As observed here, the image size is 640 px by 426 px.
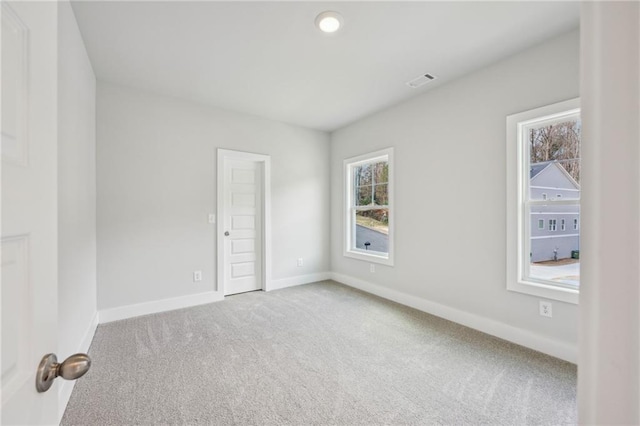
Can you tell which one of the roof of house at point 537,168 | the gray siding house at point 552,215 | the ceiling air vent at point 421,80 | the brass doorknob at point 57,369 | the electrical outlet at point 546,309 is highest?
the ceiling air vent at point 421,80

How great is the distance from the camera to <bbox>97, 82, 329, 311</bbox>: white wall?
314 cm

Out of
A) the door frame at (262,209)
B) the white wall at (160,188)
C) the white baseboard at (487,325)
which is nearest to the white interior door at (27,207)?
→ the white wall at (160,188)

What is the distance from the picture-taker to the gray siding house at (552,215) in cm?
239

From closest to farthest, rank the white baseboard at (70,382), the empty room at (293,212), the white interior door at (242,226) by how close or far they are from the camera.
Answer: the empty room at (293,212), the white baseboard at (70,382), the white interior door at (242,226)

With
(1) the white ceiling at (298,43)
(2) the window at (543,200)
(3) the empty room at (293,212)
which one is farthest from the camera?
(2) the window at (543,200)

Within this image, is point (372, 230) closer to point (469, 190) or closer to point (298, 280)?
point (298, 280)

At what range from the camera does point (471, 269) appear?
2.96m

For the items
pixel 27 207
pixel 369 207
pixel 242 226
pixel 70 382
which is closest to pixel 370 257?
pixel 369 207

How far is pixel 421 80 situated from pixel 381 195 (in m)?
1.62

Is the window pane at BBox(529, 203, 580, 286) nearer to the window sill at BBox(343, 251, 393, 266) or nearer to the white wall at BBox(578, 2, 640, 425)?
the window sill at BBox(343, 251, 393, 266)

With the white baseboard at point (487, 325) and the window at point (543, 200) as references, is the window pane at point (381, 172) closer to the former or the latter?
the white baseboard at point (487, 325)

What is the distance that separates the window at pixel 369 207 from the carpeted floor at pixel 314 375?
123 cm

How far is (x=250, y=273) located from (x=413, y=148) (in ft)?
9.48

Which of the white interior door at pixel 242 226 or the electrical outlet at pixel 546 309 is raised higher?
the white interior door at pixel 242 226
